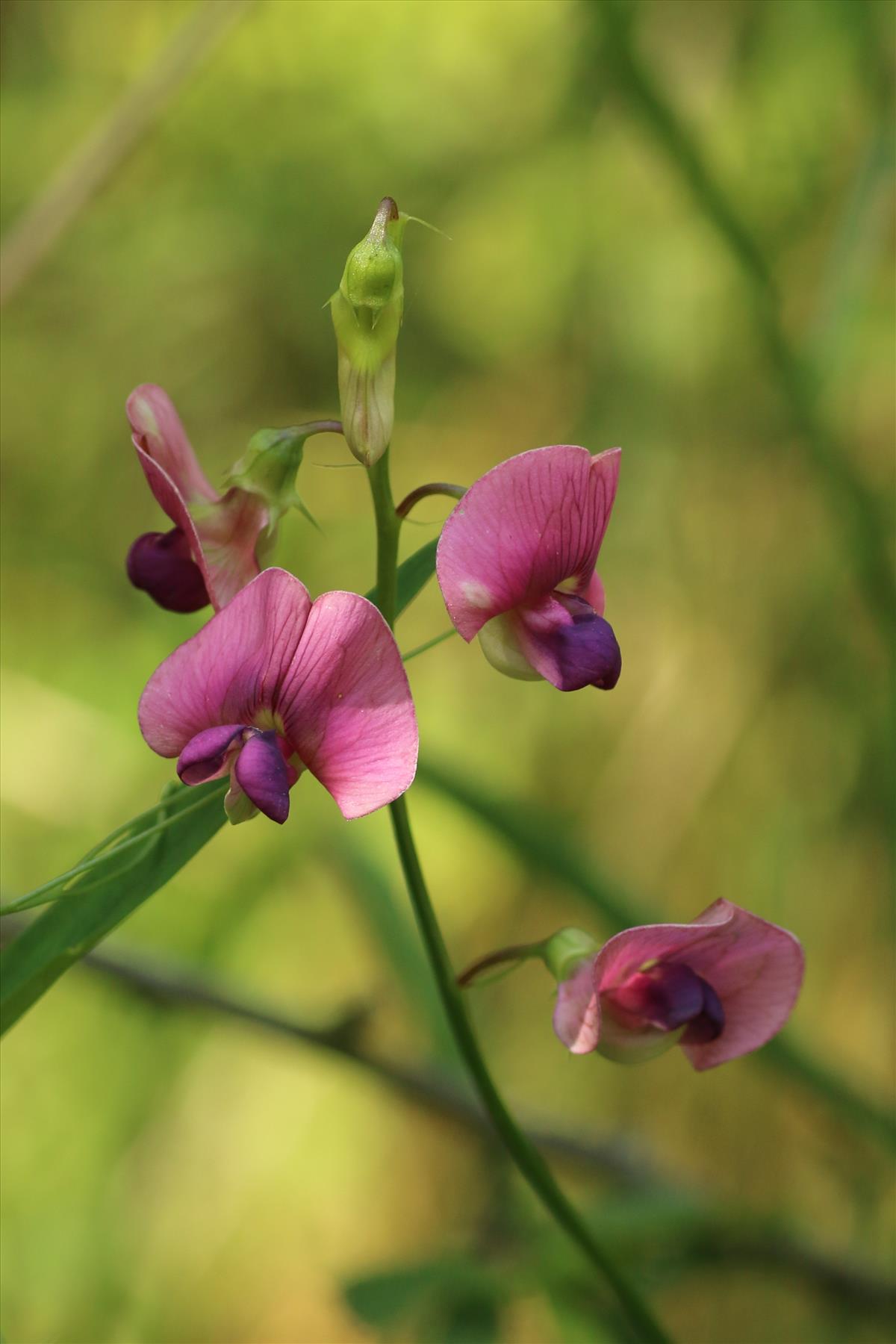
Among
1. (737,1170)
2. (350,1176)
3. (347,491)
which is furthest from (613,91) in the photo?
(350,1176)

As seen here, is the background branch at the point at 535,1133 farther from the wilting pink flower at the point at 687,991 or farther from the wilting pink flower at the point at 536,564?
the wilting pink flower at the point at 536,564

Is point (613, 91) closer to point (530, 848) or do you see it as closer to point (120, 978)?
point (530, 848)

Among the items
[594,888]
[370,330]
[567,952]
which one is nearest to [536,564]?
[370,330]

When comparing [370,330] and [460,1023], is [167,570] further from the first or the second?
[460,1023]

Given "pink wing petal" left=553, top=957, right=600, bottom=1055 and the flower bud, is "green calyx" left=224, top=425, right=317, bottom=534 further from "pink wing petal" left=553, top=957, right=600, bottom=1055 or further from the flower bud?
"pink wing petal" left=553, top=957, right=600, bottom=1055

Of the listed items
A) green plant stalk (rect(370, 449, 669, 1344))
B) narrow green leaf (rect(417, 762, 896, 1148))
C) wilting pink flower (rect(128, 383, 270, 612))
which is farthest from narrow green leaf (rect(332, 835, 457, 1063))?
wilting pink flower (rect(128, 383, 270, 612))

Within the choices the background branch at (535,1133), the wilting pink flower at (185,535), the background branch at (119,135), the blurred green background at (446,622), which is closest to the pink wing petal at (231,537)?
the wilting pink flower at (185,535)
